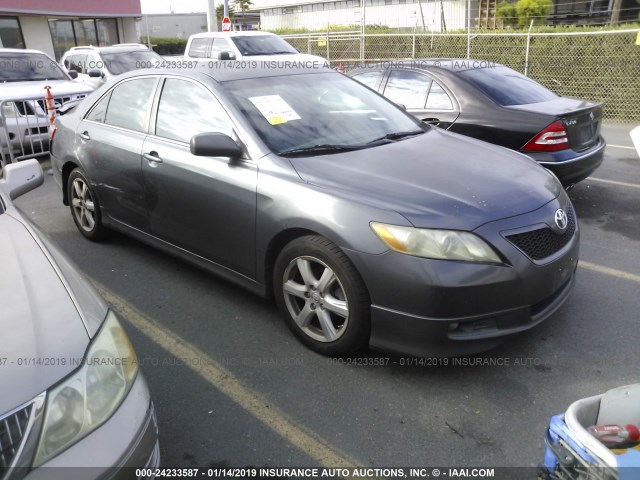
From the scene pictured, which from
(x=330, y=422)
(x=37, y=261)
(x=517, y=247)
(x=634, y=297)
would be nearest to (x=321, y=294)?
(x=330, y=422)

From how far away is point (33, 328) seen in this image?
191cm

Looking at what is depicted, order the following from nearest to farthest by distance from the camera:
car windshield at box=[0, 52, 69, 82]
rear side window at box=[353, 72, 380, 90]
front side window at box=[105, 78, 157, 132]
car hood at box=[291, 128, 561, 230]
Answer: car hood at box=[291, 128, 561, 230] < front side window at box=[105, 78, 157, 132] < rear side window at box=[353, 72, 380, 90] < car windshield at box=[0, 52, 69, 82]

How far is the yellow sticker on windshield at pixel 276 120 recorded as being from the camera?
361cm

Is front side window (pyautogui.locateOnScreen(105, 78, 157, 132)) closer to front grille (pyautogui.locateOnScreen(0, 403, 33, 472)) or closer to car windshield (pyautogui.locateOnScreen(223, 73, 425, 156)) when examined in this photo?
car windshield (pyautogui.locateOnScreen(223, 73, 425, 156))

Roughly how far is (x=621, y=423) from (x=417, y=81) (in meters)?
4.87

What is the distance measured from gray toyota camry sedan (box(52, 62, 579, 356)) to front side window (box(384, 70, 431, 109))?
76.4 inches

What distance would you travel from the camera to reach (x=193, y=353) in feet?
11.0

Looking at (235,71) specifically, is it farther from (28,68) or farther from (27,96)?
(28,68)

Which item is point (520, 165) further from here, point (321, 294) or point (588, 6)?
point (588, 6)

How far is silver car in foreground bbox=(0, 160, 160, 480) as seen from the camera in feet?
5.38

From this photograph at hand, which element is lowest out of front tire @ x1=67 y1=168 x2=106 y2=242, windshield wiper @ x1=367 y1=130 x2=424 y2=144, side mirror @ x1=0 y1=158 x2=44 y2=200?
front tire @ x1=67 y1=168 x2=106 y2=242

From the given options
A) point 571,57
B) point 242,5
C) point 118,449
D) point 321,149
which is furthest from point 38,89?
point 242,5

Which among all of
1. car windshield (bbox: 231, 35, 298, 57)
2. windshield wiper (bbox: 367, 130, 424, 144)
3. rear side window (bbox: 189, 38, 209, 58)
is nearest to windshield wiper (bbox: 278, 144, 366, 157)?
windshield wiper (bbox: 367, 130, 424, 144)

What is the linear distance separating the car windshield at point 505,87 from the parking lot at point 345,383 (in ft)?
7.54
